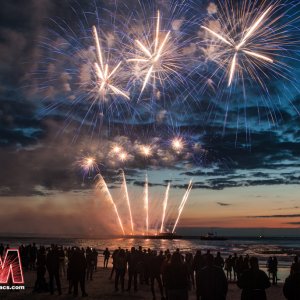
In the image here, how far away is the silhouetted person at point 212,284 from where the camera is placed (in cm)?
815

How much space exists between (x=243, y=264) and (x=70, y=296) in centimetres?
889

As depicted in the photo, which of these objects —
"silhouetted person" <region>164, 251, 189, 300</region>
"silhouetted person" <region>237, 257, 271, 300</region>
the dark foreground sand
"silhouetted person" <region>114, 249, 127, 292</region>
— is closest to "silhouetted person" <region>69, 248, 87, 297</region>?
the dark foreground sand

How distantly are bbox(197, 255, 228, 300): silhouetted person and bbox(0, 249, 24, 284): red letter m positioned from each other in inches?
327

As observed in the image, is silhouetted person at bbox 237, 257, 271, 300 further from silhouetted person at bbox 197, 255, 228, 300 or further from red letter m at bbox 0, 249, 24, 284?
red letter m at bbox 0, 249, 24, 284

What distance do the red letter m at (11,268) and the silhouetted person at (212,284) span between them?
8.31 m

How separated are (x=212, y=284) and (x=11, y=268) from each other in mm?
8905

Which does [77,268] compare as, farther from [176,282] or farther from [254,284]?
[254,284]

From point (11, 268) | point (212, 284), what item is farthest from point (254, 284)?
point (11, 268)

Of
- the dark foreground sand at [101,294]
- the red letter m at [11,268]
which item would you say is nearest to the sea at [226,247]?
the dark foreground sand at [101,294]

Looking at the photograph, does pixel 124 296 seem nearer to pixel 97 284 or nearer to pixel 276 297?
pixel 97 284

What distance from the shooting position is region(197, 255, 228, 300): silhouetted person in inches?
321

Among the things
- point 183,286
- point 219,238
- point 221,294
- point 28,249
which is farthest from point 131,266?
point 219,238

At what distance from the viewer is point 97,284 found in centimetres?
1856

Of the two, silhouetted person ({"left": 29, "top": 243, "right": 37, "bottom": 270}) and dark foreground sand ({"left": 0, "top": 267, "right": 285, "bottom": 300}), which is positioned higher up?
silhouetted person ({"left": 29, "top": 243, "right": 37, "bottom": 270})
